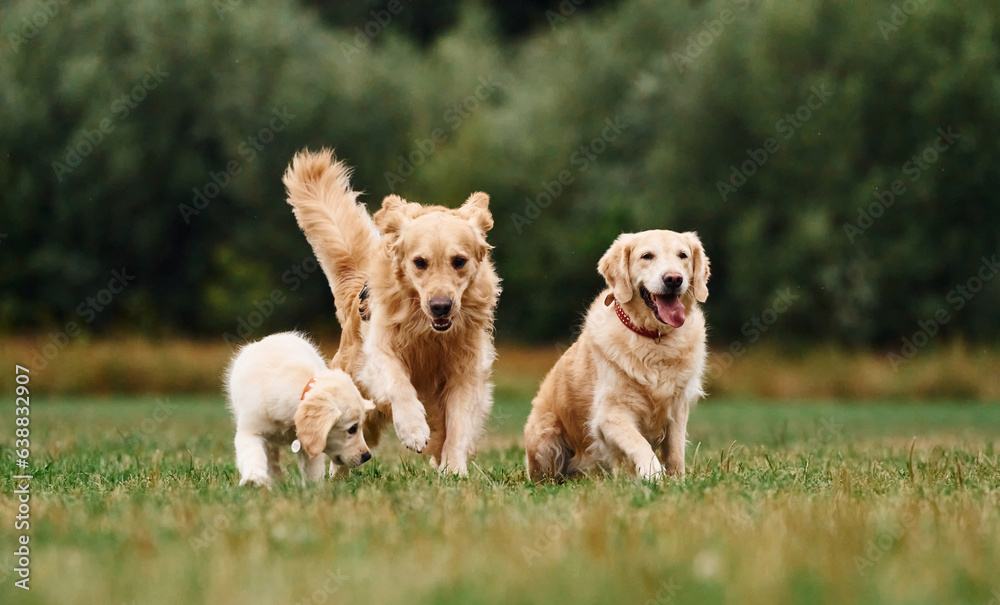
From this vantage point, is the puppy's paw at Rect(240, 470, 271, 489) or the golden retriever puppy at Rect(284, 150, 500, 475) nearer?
the puppy's paw at Rect(240, 470, 271, 489)

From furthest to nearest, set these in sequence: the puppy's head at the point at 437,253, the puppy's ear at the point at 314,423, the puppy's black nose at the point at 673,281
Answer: the puppy's head at the point at 437,253
the puppy's black nose at the point at 673,281
the puppy's ear at the point at 314,423

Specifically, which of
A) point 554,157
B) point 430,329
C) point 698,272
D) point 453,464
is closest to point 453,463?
point 453,464

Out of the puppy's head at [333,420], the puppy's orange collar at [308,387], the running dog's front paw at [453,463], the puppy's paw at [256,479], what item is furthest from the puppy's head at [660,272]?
the puppy's paw at [256,479]

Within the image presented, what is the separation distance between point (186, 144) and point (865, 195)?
631 inches

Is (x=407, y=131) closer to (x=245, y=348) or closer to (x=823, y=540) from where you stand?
(x=245, y=348)

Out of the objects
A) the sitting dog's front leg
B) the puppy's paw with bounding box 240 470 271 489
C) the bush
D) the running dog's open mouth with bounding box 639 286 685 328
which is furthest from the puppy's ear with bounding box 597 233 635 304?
the bush

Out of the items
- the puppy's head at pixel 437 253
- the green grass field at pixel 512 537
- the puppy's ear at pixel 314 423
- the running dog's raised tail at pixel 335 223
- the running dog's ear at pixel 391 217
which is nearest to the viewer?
the green grass field at pixel 512 537

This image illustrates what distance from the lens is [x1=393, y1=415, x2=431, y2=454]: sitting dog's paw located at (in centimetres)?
590

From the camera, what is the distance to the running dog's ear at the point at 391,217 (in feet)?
21.5

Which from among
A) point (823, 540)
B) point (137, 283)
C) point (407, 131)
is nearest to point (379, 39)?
point (407, 131)

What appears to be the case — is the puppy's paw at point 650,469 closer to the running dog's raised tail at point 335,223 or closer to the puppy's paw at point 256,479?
the puppy's paw at point 256,479

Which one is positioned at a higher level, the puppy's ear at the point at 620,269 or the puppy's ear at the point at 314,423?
the puppy's ear at the point at 620,269

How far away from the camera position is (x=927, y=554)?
3238mm

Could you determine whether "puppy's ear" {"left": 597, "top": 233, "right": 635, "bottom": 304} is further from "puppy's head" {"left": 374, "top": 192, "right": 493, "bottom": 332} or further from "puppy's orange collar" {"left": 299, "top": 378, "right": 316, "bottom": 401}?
"puppy's orange collar" {"left": 299, "top": 378, "right": 316, "bottom": 401}
